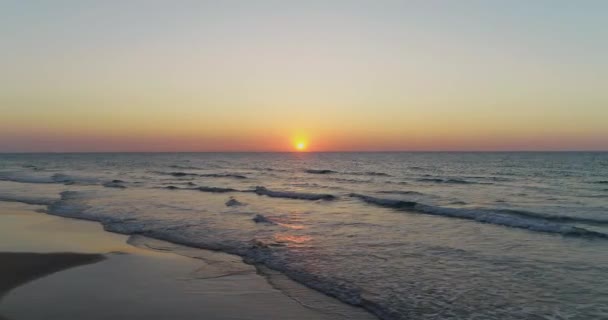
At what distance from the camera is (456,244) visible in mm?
14609

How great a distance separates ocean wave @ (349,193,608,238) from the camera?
669 inches

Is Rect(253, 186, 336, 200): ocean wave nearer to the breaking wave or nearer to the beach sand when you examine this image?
the beach sand

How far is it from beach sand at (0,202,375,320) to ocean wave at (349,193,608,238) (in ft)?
37.3

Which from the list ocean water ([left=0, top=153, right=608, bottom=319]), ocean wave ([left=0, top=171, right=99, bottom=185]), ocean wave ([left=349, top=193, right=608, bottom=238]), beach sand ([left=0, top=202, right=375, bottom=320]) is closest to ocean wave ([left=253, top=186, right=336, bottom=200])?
ocean water ([left=0, top=153, right=608, bottom=319])

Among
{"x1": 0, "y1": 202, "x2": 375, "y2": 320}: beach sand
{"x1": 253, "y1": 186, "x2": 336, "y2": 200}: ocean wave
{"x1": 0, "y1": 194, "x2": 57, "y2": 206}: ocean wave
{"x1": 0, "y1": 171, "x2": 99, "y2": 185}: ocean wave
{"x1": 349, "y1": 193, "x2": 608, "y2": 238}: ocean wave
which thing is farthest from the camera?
{"x1": 0, "y1": 171, "x2": 99, "y2": 185}: ocean wave

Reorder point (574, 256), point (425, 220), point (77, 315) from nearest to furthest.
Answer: point (77, 315), point (574, 256), point (425, 220)

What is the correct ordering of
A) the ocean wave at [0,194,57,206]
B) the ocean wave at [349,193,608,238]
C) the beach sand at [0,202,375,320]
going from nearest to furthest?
the beach sand at [0,202,375,320] < the ocean wave at [349,193,608,238] < the ocean wave at [0,194,57,206]

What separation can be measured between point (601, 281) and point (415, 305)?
178 inches

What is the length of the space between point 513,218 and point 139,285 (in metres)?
15.5

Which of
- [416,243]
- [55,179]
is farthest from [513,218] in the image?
[55,179]

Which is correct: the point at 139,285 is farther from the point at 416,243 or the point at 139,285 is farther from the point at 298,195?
the point at 298,195

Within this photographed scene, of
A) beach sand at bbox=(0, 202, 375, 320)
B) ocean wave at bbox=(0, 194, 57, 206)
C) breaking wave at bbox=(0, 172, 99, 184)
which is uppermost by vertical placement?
beach sand at bbox=(0, 202, 375, 320)

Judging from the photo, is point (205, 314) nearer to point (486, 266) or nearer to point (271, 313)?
point (271, 313)

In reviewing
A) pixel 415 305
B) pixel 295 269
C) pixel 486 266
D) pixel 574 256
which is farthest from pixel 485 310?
pixel 574 256
